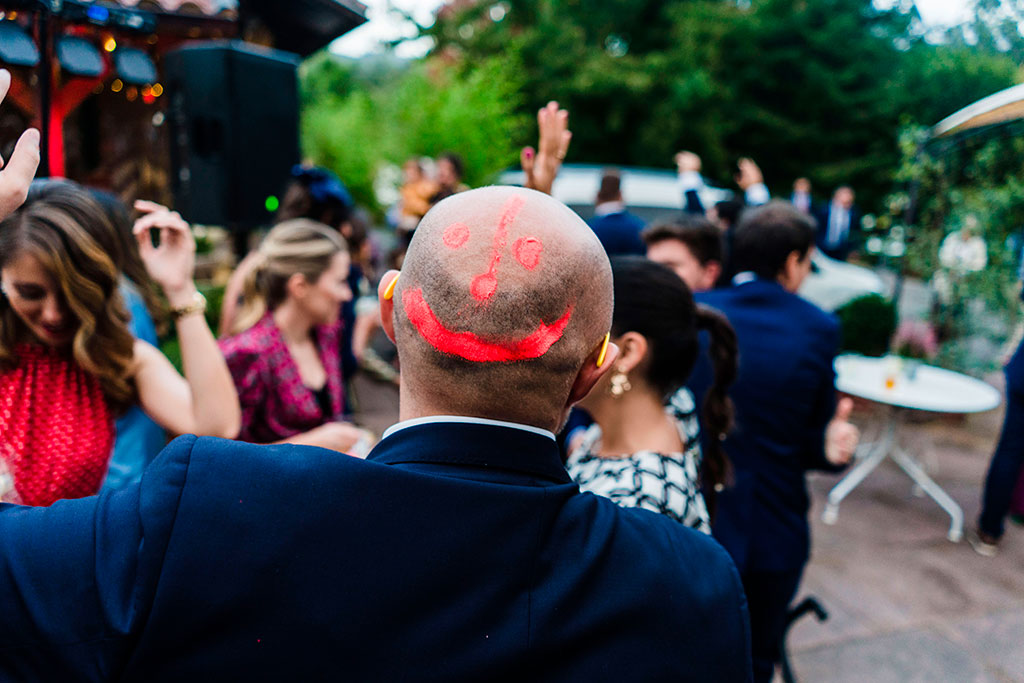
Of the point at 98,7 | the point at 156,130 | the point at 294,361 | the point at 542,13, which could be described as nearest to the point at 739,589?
the point at 294,361

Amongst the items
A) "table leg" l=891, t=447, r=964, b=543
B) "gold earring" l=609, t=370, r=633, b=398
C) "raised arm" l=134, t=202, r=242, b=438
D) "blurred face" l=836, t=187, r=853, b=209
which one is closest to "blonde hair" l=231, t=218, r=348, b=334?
"raised arm" l=134, t=202, r=242, b=438

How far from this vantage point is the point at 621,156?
18125 mm

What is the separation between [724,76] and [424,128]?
41.5 ft

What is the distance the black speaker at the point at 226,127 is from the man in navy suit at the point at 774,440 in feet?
8.63

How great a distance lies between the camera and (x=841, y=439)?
90.7 inches

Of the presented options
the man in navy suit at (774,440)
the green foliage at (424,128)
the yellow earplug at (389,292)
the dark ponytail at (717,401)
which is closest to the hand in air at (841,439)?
the man in navy suit at (774,440)

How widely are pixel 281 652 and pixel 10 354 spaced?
118cm

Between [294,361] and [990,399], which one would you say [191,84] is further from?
[990,399]

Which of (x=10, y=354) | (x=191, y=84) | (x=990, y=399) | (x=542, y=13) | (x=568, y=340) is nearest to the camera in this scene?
(x=568, y=340)

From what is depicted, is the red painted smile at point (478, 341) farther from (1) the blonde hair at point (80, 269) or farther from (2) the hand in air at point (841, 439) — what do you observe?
(2) the hand in air at point (841, 439)

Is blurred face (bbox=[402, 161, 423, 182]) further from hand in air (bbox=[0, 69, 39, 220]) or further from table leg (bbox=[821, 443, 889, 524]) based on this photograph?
hand in air (bbox=[0, 69, 39, 220])

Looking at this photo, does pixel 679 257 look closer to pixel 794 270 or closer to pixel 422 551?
pixel 794 270

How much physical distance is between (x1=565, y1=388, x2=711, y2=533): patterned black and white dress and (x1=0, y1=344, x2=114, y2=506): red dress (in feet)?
3.64

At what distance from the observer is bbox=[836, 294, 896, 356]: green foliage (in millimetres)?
5902
